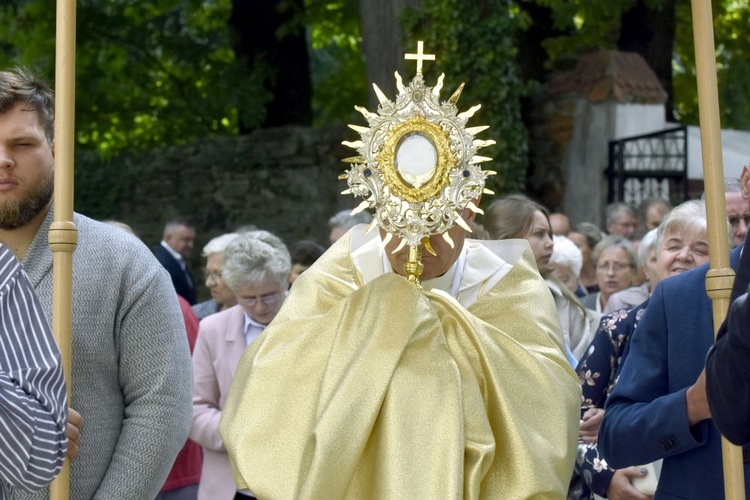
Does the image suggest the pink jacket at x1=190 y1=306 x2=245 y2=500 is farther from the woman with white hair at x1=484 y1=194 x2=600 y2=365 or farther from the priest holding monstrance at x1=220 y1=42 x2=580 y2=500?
the priest holding monstrance at x1=220 y1=42 x2=580 y2=500

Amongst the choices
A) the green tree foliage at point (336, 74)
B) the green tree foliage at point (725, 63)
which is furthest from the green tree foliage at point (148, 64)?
the green tree foliage at point (725, 63)

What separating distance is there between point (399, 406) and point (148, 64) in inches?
576

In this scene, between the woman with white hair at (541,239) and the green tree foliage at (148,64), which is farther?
the green tree foliage at (148,64)

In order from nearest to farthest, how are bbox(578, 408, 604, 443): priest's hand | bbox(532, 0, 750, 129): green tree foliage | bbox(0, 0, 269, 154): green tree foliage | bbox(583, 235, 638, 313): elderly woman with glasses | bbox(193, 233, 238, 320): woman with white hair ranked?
bbox(578, 408, 604, 443): priest's hand
bbox(193, 233, 238, 320): woman with white hair
bbox(583, 235, 638, 313): elderly woman with glasses
bbox(532, 0, 750, 129): green tree foliage
bbox(0, 0, 269, 154): green tree foliage

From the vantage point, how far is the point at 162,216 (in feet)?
55.7

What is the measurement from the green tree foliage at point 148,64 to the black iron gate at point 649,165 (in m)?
4.58

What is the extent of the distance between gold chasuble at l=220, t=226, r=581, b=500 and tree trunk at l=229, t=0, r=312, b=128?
44.2 ft

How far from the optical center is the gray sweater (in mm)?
3920

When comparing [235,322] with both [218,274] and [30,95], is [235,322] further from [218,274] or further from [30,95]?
[30,95]

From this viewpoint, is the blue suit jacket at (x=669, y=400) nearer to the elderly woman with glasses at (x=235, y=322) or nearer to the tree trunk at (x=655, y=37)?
the elderly woman with glasses at (x=235, y=322)

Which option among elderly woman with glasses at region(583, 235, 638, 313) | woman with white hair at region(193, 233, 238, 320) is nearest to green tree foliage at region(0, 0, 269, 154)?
woman with white hair at region(193, 233, 238, 320)

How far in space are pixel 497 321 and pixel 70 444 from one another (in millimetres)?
1166

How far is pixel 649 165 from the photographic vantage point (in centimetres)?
1409

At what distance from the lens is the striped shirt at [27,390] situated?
286 cm
